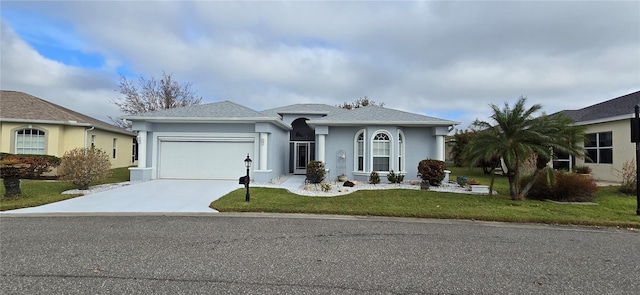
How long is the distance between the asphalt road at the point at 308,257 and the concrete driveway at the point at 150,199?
1.22m

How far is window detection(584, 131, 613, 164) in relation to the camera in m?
14.7

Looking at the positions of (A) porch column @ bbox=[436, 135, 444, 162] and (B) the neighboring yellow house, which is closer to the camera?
(A) porch column @ bbox=[436, 135, 444, 162]

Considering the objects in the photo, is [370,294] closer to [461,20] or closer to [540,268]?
[540,268]

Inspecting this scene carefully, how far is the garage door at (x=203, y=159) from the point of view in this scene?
14.5 meters

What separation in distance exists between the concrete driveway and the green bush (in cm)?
1029

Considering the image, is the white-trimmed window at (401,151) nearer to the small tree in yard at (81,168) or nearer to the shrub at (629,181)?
the shrub at (629,181)

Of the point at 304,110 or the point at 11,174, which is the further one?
the point at 304,110

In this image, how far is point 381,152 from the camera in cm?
1470

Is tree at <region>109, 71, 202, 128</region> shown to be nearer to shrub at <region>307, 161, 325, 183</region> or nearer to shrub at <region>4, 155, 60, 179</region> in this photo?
shrub at <region>4, 155, 60, 179</region>

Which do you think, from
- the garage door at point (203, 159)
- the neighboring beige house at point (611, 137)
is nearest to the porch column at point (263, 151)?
the garage door at point (203, 159)

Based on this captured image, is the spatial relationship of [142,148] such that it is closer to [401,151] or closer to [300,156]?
[300,156]

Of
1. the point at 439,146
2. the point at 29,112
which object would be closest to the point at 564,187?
the point at 439,146

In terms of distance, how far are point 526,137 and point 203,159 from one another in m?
12.7

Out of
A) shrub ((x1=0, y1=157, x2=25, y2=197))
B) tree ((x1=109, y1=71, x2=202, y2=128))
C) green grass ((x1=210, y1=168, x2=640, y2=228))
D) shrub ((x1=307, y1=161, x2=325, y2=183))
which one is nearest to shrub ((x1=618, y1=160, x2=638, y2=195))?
green grass ((x1=210, y1=168, x2=640, y2=228))
